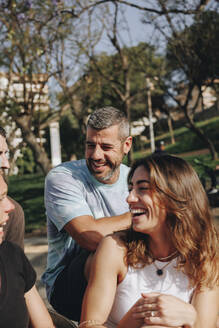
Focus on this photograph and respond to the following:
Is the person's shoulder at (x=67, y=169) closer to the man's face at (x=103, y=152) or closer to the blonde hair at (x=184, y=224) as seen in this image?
the man's face at (x=103, y=152)

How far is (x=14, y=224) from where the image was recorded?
2576 mm

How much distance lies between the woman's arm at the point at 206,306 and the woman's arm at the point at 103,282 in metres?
0.38

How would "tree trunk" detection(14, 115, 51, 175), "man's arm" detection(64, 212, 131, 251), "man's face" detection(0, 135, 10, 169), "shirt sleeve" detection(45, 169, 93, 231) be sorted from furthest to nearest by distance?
"tree trunk" detection(14, 115, 51, 175) → "man's face" detection(0, 135, 10, 169) → "shirt sleeve" detection(45, 169, 93, 231) → "man's arm" detection(64, 212, 131, 251)

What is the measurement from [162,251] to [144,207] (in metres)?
0.26

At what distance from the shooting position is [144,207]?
6.90ft

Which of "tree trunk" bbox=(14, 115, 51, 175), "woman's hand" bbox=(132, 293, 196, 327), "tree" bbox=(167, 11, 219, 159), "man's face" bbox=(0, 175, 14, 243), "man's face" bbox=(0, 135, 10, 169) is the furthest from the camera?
"tree" bbox=(167, 11, 219, 159)

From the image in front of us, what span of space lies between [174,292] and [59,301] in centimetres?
80

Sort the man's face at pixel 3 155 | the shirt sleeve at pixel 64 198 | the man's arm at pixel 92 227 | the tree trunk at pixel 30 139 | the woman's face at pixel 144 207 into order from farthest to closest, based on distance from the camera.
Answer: the tree trunk at pixel 30 139
the man's face at pixel 3 155
the shirt sleeve at pixel 64 198
the man's arm at pixel 92 227
the woman's face at pixel 144 207

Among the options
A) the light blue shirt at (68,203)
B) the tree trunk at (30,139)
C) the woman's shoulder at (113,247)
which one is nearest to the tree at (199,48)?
the tree trunk at (30,139)

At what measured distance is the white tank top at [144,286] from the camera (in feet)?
6.70

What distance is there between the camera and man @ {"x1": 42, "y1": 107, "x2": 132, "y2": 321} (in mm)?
2402

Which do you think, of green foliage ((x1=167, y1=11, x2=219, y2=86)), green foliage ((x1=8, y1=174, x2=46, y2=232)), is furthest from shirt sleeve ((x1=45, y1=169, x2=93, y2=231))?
green foliage ((x1=167, y1=11, x2=219, y2=86))

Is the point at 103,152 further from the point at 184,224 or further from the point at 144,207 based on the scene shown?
the point at 184,224

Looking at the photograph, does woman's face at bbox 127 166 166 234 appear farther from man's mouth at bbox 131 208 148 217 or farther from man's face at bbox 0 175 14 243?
man's face at bbox 0 175 14 243
